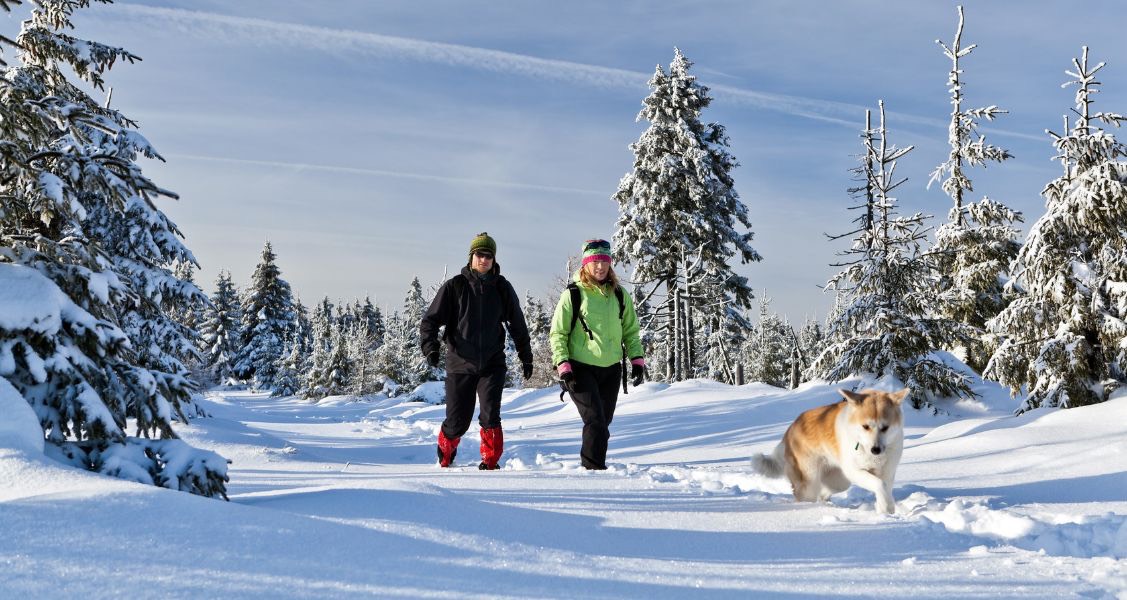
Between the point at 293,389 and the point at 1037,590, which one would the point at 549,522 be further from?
the point at 293,389

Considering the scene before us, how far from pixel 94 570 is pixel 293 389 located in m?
47.2

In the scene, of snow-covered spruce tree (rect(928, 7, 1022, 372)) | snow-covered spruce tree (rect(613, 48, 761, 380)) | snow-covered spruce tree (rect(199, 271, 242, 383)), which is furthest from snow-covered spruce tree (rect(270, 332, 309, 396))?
snow-covered spruce tree (rect(928, 7, 1022, 372))

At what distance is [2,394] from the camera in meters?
3.60

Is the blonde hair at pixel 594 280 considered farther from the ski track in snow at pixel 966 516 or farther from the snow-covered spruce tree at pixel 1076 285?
the snow-covered spruce tree at pixel 1076 285

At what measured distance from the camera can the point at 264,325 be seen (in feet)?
164

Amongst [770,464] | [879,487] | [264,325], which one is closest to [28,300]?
[770,464]

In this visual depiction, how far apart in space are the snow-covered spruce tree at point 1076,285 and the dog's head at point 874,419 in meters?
8.05

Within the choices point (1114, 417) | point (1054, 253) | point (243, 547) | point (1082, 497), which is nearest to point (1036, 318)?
point (1054, 253)

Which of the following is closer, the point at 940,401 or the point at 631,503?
the point at 631,503

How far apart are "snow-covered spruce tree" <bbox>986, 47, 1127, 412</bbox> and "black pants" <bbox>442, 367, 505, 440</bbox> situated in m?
9.51

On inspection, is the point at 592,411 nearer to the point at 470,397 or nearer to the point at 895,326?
the point at 470,397

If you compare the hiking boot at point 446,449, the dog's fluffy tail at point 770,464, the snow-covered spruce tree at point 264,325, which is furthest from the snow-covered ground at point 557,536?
the snow-covered spruce tree at point 264,325

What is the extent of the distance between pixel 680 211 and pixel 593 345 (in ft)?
61.9

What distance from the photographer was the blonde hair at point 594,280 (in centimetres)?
676
